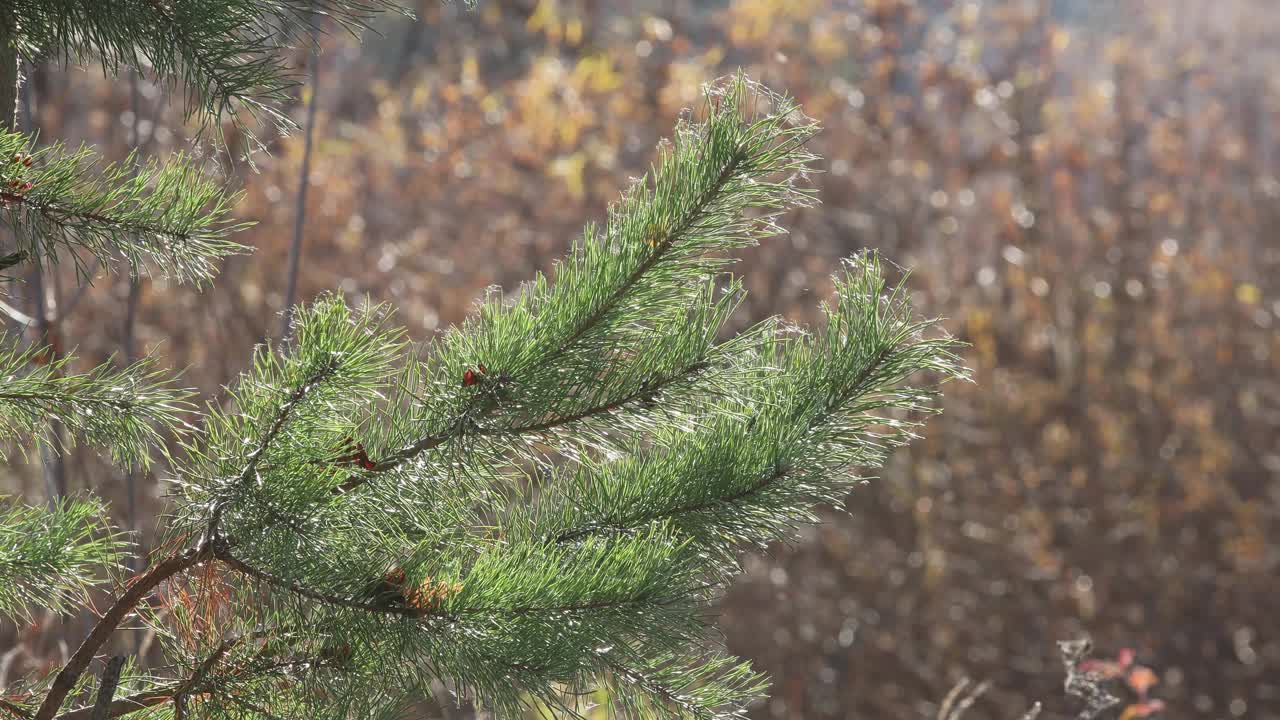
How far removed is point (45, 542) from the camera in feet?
4.34

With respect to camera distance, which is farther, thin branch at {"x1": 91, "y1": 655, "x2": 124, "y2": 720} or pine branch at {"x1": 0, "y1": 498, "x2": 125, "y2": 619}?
pine branch at {"x1": 0, "y1": 498, "x2": 125, "y2": 619}

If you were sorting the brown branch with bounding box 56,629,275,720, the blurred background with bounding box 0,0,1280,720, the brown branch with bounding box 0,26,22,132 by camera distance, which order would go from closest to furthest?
the brown branch with bounding box 56,629,275,720 → the brown branch with bounding box 0,26,22,132 → the blurred background with bounding box 0,0,1280,720

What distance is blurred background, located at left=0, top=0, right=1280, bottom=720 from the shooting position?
588cm

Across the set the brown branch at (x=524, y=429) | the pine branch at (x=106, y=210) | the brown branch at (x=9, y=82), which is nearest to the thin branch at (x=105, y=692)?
the brown branch at (x=524, y=429)

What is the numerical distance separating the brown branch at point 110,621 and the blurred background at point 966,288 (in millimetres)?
4152

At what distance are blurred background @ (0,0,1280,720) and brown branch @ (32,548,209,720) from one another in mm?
4152

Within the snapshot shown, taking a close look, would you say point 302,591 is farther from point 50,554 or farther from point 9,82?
point 9,82

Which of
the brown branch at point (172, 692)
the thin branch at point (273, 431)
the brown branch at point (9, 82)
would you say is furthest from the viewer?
the brown branch at point (9, 82)

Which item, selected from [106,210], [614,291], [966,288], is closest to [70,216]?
[106,210]

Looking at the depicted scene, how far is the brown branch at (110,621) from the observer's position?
1.26 m

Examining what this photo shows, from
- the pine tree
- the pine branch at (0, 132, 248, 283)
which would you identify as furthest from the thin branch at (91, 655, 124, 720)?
the pine branch at (0, 132, 248, 283)

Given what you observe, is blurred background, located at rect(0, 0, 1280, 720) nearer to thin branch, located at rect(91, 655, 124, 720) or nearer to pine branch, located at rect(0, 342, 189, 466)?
pine branch, located at rect(0, 342, 189, 466)

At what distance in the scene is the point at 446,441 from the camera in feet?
4.22

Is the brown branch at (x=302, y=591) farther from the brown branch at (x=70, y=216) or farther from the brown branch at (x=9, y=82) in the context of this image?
the brown branch at (x=9, y=82)
